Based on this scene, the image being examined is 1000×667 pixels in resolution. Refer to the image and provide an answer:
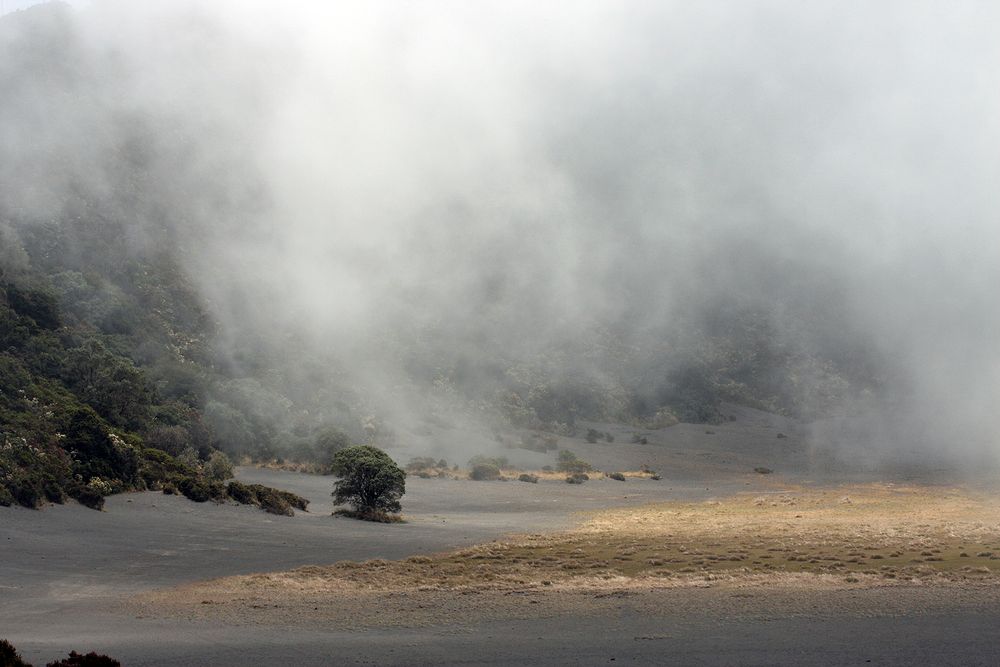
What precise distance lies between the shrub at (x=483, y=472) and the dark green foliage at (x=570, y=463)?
1112 cm

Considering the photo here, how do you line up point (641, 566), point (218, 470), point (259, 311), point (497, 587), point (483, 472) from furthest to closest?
point (259, 311)
point (483, 472)
point (218, 470)
point (641, 566)
point (497, 587)

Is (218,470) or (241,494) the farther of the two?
(218,470)

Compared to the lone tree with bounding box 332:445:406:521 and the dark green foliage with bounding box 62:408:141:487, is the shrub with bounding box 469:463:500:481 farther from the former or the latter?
the dark green foliage with bounding box 62:408:141:487

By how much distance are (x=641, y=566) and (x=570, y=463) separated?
172 ft

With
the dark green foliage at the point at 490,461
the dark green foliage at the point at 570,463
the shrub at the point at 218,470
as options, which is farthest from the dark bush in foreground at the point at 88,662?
the dark green foliage at the point at 570,463

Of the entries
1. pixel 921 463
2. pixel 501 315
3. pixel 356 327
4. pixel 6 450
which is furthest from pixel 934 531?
pixel 501 315

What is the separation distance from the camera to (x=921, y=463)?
86.9 m

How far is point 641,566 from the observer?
24.9 m

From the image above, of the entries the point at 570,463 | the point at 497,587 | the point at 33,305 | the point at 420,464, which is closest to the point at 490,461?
the point at 420,464

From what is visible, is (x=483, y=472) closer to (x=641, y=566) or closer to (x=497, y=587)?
(x=641, y=566)

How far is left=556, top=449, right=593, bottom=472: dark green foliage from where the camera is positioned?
250 feet

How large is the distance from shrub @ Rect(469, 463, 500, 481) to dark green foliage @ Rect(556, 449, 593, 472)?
36.5 feet

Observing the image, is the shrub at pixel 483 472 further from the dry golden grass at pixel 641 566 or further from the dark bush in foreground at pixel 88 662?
the dark bush in foreground at pixel 88 662

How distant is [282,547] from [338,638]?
13.4 m
